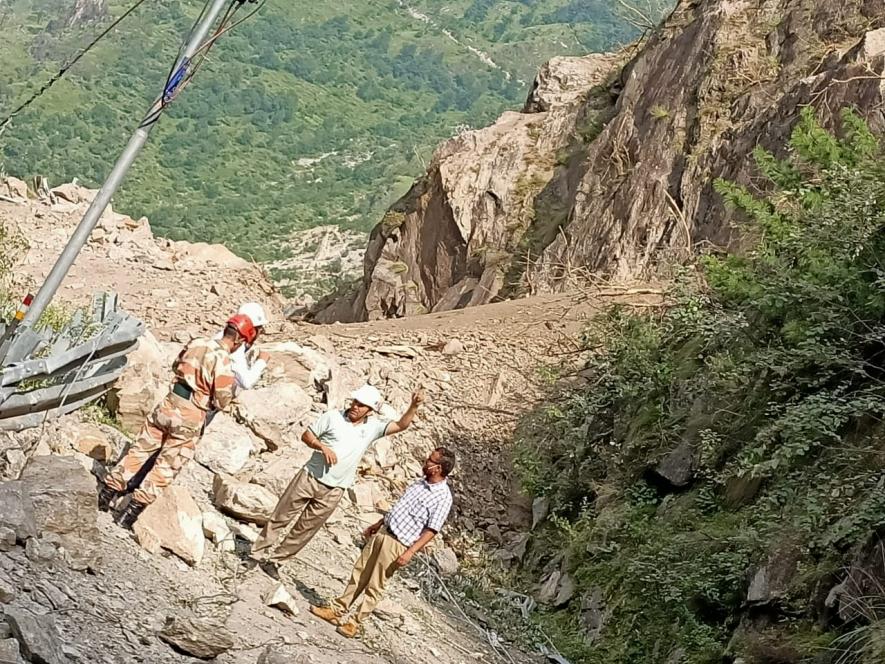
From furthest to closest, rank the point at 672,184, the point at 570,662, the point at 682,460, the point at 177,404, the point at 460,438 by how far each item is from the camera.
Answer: the point at 672,184, the point at 460,438, the point at 682,460, the point at 570,662, the point at 177,404

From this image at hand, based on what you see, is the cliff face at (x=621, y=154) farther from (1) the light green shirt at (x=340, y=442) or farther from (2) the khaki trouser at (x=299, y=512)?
(2) the khaki trouser at (x=299, y=512)

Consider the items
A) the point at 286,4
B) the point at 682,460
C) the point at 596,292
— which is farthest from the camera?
the point at 286,4

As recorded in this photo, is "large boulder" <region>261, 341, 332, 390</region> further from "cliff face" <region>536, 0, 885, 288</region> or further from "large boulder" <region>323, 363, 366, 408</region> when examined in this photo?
"cliff face" <region>536, 0, 885, 288</region>

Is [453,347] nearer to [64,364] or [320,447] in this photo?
[64,364]

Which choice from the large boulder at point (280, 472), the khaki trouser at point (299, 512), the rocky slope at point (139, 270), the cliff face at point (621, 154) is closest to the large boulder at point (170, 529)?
the khaki trouser at point (299, 512)

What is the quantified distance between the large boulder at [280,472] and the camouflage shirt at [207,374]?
8.30 ft

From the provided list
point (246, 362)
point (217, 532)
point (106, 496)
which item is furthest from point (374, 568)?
point (106, 496)


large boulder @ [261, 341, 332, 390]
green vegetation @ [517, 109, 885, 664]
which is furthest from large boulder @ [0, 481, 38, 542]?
large boulder @ [261, 341, 332, 390]

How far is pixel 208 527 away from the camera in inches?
293

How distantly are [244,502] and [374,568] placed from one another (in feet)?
5.34

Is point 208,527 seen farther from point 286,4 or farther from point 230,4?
point 286,4

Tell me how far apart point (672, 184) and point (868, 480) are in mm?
9718

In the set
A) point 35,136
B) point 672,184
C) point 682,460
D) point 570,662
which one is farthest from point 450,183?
point 35,136

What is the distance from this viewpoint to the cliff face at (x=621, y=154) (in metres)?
14.8
